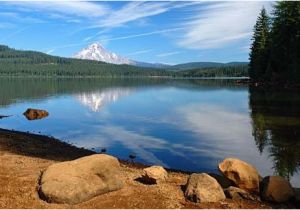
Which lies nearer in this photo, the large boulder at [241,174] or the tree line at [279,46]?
the large boulder at [241,174]

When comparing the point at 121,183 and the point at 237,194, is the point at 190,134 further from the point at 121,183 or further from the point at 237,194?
the point at 237,194

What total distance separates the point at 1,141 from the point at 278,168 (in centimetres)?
1940

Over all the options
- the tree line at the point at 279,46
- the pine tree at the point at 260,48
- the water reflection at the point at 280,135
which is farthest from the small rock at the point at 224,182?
the pine tree at the point at 260,48

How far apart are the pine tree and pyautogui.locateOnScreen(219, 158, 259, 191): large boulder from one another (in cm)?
10404

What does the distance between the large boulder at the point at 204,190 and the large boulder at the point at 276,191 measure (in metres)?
1.75

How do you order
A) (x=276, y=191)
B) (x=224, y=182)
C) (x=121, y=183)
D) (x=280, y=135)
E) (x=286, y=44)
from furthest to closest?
(x=286, y=44), (x=280, y=135), (x=224, y=182), (x=121, y=183), (x=276, y=191)

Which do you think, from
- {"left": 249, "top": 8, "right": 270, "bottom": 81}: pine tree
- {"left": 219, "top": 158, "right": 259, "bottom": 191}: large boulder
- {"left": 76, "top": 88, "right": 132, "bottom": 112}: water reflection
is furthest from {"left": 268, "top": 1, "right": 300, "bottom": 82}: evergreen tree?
{"left": 219, "top": 158, "right": 259, "bottom": 191}: large boulder

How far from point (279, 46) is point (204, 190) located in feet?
301

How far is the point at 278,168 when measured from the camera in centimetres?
2550

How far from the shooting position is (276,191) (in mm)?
15766

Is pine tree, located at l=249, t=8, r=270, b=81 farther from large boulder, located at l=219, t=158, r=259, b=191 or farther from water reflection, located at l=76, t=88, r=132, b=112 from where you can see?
large boulder, located at l=219, t=158, r=259, b=191

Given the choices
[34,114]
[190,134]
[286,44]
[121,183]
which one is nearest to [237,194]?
[121,183]

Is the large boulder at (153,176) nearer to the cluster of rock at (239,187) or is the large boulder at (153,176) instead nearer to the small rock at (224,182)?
the cluster of rock at (239,187)

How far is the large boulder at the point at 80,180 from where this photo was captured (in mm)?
14891
